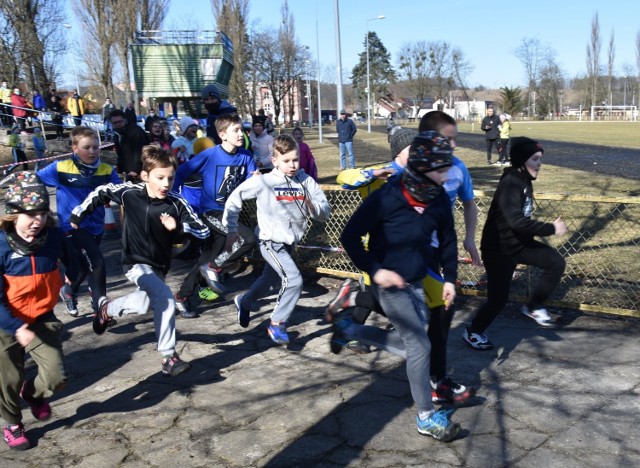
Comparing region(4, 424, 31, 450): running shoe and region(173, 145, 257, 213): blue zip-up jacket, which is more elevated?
region(173, 145, 257, 213): blue zip-up jacket

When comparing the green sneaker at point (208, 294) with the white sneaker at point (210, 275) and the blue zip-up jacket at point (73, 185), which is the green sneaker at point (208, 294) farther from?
the blue zip-up jacket at point (73, 185)

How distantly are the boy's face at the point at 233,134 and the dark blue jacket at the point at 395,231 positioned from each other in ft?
9.34

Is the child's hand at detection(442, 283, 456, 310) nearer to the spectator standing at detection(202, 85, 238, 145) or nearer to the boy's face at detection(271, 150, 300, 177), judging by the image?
the boy's face at detection(271, 150, 300, 177)

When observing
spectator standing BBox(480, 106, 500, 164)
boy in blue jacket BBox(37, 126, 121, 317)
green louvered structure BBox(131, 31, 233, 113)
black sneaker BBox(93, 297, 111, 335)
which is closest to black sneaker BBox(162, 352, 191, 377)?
black sneaker BBox(93, 297, 111, 335)

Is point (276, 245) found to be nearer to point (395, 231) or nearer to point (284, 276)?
point (284, 276)

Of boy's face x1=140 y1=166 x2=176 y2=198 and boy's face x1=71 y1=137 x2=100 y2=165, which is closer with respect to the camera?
boy's face x1=140 y1=166 x2=176 y2=198

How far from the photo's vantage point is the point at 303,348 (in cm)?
518

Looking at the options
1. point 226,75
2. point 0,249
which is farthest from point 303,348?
point 226,75

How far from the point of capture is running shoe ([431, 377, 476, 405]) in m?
3.90

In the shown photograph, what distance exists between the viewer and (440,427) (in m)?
3.47

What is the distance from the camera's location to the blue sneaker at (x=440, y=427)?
3475mm

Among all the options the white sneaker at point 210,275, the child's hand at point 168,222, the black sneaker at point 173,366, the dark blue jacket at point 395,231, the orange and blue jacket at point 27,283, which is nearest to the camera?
the dark blue jacket at point 395,231

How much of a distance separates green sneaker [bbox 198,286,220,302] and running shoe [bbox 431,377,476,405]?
334 centimetres

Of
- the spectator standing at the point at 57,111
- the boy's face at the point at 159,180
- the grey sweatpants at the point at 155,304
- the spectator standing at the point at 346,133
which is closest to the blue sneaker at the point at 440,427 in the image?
the grey sweatpants at the point at 155,304
